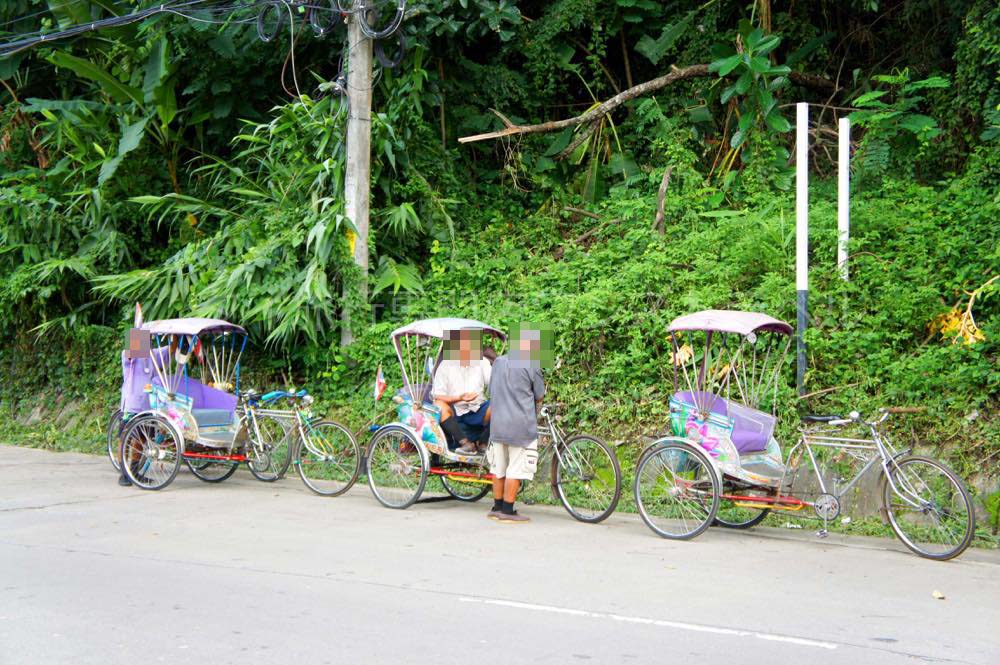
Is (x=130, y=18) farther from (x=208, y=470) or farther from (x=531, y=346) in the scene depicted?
(x=531, y=346)

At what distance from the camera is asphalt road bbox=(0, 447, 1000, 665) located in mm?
5543

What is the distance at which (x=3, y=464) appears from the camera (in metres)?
13.8

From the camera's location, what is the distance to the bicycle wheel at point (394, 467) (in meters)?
10.3

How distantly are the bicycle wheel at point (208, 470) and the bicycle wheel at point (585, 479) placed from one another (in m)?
4.38

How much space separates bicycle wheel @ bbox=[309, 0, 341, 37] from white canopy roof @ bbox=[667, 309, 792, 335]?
7.34 m

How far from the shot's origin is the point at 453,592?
6.83 m

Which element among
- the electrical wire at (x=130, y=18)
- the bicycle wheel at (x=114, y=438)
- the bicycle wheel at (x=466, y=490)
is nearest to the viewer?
the bicycle wheel at (x=466, y=490)

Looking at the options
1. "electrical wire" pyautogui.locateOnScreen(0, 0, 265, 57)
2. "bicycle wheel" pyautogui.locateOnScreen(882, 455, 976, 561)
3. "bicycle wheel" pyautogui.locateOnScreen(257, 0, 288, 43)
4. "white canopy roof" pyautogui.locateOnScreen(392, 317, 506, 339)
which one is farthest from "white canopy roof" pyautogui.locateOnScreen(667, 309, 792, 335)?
"electrical wire" pyautogui.locateOnScreen(0, 0, 265, 57)

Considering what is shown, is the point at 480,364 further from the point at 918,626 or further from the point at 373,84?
the point at 373,84

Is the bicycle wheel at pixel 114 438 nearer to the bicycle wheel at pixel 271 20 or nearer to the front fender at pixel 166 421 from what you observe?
the front fender at pixel 166 421

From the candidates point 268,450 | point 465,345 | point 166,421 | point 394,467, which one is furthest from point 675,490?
point 166,421

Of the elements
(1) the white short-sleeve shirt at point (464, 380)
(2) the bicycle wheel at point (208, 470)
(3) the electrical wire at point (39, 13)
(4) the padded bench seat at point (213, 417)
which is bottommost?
(2) the bicycle wheel at point (208, 470)

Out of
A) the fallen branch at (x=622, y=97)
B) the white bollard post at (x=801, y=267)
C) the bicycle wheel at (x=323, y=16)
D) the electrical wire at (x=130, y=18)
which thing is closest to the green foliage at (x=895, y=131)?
the fallen branch at (x=622, y=97)

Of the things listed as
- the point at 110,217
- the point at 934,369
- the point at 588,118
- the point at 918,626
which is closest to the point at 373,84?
the point at 588,118
